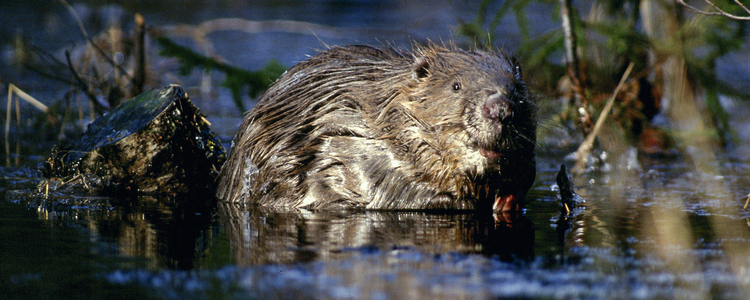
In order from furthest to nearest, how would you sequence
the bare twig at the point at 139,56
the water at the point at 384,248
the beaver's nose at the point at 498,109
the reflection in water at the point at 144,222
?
the bare twig at the point at 139,56 → the beaver's nose at the point at 498,109 → the reflection in water at the point at 144,222 → the water at the point at 384,248

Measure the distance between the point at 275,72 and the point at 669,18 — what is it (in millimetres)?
3137

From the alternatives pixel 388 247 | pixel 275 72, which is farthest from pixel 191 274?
pixel 275 72

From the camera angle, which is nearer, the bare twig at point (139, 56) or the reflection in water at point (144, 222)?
the reflection in water at point (144, 222)

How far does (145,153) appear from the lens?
4.13 m

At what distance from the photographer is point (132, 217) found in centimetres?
349

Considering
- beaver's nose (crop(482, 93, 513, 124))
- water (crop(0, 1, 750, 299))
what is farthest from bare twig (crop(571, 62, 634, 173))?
beaver's nose (crop(482, 93, 513, 124))

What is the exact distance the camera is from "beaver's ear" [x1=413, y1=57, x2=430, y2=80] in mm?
3738

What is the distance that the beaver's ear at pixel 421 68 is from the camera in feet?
12.3

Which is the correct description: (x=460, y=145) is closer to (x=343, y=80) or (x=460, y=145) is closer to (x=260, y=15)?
(x=343, y=80)

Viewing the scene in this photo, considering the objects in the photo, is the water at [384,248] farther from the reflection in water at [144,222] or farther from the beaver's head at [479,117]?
the beaver's head at [479,117]

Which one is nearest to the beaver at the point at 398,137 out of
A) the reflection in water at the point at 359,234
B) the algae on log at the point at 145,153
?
the reflection in water at the point at 359,234

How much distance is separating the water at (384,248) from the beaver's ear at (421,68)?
0.69 m

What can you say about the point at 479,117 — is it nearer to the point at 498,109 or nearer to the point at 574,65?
the point at 498,109

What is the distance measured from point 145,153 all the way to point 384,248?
191 cm
